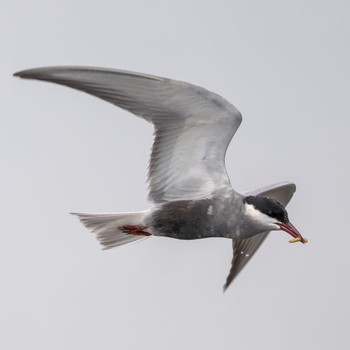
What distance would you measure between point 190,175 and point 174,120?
75cm

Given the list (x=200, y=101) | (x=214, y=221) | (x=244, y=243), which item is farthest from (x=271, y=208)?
(x=244, y=243)

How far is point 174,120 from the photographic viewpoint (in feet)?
35.3

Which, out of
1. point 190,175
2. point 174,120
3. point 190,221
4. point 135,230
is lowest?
point 135,230

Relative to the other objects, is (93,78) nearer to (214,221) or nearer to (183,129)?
(183,129)

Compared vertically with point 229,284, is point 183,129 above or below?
above

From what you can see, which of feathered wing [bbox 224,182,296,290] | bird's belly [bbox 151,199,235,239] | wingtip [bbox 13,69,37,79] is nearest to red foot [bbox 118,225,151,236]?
bird's belly [bbox 151,199,235,239]

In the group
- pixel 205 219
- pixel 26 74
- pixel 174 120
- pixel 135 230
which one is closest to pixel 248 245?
pixel 135 230

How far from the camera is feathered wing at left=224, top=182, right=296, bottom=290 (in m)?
13.1

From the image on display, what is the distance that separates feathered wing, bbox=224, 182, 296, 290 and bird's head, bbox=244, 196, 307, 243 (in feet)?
5.86

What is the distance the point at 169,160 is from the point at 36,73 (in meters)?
2.37

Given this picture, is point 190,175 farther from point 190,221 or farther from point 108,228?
point 108,228

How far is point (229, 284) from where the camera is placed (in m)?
12.9

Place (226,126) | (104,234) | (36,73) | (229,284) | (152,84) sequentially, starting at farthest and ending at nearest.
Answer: (229,284)
(104,234)
(226,126)
(152,84)
(36,73)

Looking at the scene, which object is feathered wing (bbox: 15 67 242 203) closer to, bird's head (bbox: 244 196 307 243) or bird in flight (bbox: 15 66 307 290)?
bird in flight (bbox: 15 66 307 290)
